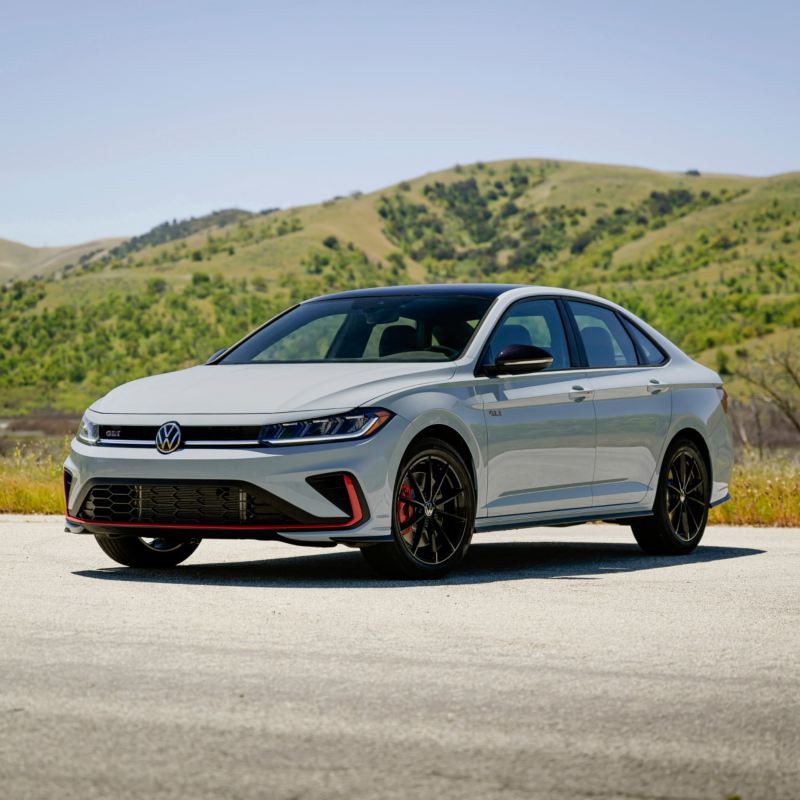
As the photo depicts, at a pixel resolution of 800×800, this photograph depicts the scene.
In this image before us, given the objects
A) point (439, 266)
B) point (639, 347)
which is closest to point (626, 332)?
point (639, 347)

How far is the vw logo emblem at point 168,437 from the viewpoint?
30.0ft

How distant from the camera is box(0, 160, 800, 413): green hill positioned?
104 meters

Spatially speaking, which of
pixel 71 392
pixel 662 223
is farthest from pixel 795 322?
pixel 662 223

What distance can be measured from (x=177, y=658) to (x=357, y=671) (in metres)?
0.79

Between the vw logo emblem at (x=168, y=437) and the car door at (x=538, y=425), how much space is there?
187 cm

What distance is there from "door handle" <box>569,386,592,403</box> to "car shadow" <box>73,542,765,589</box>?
1.11m

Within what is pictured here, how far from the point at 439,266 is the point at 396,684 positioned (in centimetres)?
16181

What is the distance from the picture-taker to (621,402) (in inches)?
436

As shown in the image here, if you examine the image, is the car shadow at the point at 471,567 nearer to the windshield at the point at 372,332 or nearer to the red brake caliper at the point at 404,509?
the red brake caliper at the point at 404,509

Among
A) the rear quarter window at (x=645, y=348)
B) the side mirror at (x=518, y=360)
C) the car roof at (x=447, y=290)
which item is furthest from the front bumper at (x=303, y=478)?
the rear quarter window at (x=645, y=348)

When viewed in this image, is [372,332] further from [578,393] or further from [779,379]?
[779,379]

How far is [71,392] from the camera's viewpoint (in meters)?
95.8

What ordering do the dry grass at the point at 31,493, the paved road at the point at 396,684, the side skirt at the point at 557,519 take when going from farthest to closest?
the dry grass at the point at 31,493, the side skirt at the point at 557,519, the paved road at the point at 396,684

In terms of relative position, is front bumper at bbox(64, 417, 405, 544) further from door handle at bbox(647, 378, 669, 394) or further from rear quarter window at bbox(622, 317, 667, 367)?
rear quarter window at bbox(622, 317, 667, 367)
